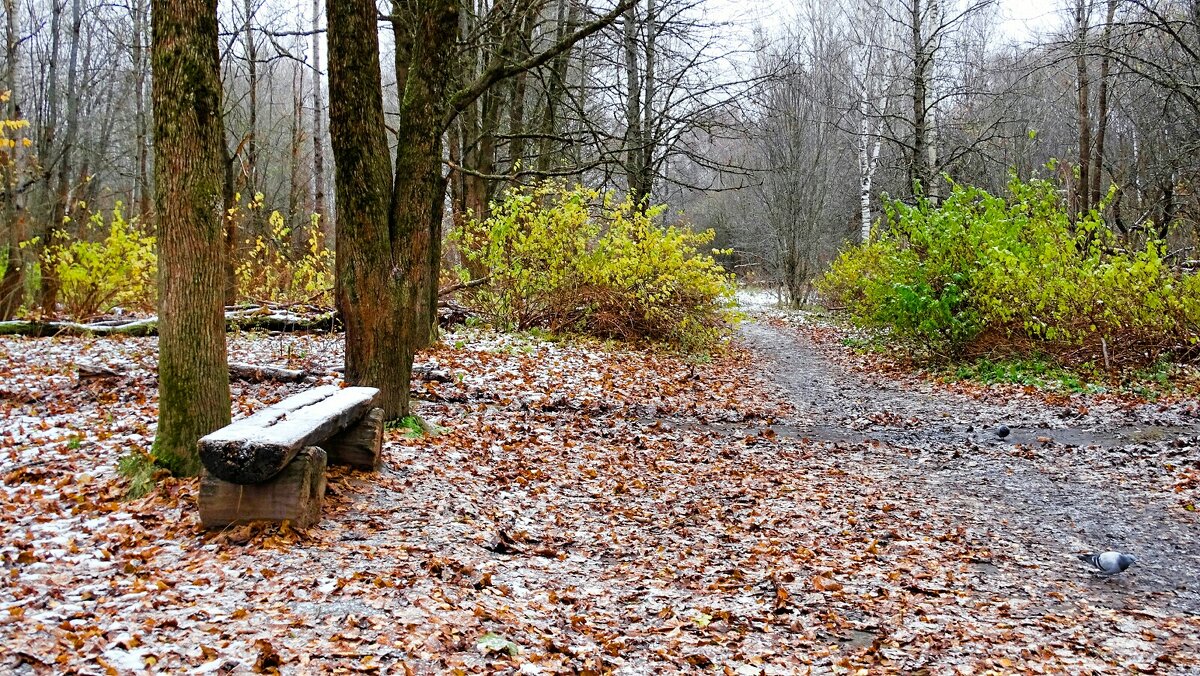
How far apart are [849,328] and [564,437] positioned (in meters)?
14.9

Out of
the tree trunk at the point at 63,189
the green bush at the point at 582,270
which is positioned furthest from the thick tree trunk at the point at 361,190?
the tree trunk at the point at 63,189

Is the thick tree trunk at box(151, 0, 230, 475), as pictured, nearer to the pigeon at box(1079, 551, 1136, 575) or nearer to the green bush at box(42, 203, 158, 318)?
the pigeon at box(1079, 551, 1136, 575)

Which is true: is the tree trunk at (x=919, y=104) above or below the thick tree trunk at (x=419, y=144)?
above

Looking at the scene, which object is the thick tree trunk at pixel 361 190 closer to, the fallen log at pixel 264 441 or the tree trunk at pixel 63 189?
the fallen log at pixel 264 441

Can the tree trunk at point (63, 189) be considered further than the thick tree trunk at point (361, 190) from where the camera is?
Yes

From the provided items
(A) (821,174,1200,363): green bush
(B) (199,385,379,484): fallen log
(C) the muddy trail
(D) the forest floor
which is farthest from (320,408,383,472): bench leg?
(A) (821,174,1200,363): green bush

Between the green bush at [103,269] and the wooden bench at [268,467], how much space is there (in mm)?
9930

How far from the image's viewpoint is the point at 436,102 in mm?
6547

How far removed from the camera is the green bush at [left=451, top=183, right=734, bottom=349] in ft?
42.3

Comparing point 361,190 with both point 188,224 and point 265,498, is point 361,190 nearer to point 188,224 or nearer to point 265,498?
point 188,224

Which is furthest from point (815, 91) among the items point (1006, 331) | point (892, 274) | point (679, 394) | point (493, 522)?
point (493, 522)

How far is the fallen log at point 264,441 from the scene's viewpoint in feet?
12.9

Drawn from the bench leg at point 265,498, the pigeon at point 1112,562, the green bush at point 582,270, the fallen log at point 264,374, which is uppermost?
the green bush at point 582,270

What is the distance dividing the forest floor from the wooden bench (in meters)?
0.14
